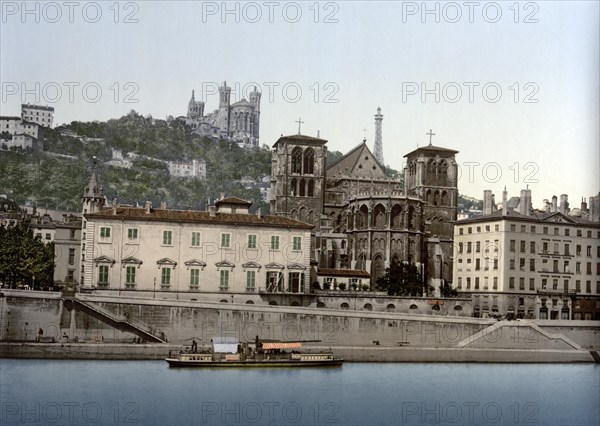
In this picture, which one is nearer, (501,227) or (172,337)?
(172,337)

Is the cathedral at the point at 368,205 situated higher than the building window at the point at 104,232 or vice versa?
the cathedral at the point at 368,205

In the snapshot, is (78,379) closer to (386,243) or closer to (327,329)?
(327,329)

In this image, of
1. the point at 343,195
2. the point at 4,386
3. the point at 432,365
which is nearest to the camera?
the point at 4,386

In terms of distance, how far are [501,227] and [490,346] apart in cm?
1901

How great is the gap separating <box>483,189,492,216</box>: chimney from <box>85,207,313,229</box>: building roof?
24220 millimetres

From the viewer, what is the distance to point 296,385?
47844 mm

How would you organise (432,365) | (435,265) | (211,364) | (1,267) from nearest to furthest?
(211,364)
(432,365)
(1,267)
(435,265)

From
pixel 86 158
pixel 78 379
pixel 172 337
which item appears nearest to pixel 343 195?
pixel 86 158

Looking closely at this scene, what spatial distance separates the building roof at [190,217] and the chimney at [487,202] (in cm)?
2422

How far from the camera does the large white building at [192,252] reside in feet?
194

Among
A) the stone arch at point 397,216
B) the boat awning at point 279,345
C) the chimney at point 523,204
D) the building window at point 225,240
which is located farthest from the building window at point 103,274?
the chimney at point 523,204

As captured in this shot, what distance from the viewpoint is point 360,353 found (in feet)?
184

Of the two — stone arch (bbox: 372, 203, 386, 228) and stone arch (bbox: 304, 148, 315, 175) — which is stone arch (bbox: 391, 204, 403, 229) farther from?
stone arch (bbox: 304, 148, 315, 175)

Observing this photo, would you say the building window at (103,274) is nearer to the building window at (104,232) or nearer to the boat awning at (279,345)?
the building window at (104,232)
